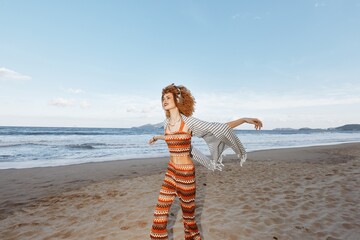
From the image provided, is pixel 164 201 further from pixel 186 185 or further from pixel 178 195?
pixel 186 185

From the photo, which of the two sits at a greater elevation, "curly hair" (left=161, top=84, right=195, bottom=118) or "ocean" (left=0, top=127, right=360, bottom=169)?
"curly hair" (left=161, top=84, right=195, bottom=118)

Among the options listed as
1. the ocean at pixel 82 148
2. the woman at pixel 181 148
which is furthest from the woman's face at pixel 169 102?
the ocean at pixel 82 148

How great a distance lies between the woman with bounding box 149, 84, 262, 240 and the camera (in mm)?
2990

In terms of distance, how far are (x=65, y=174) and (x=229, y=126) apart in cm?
922

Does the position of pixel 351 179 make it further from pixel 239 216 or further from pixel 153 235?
pixel 153 235

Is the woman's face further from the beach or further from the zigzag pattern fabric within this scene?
the beach

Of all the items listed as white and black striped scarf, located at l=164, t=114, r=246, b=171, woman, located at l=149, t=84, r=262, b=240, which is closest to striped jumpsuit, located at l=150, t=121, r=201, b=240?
woman, located at l=149, t=84, r=262, b=240

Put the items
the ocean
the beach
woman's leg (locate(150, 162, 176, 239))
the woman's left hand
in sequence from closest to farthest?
1. the woman's left hand
2. woman's leg (locate(150, 162, 176, 239))
3. the beach
4. the ocean

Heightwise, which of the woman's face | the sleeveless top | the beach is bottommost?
the beach

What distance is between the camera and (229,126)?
3.09m

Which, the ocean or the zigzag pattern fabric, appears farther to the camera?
the ocean

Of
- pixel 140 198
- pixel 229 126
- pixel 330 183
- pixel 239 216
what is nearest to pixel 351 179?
pixel 330 183

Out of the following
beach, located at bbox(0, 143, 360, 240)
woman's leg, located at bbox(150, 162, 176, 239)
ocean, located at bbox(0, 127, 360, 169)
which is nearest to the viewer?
woman's leg, located at bbox(150, 162, 176, 239)

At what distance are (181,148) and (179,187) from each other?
450 millimetres
